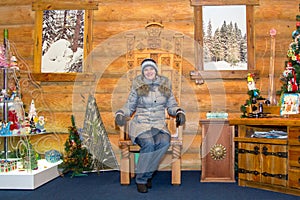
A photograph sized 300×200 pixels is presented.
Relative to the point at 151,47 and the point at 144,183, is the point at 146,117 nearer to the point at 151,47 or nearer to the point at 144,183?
the point at 144,183

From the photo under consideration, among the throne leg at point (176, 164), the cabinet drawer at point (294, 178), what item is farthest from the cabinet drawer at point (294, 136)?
the throne leg at point (176, 164)

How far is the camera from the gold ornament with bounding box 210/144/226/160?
12.2 ft

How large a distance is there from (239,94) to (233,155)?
39.3 inches

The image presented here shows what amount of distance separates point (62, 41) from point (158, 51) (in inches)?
49.7

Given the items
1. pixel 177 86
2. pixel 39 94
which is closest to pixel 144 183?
pixel 177 86

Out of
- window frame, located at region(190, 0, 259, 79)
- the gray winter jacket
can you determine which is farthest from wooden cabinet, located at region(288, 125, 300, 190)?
window frame, located at region(190, 0, 259, 79)

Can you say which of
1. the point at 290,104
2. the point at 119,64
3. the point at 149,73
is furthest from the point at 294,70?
the point at 119,64

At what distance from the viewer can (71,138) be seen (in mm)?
4160

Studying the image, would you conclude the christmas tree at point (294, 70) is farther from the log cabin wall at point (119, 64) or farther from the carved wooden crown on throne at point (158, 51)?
the carved wooden crown on throne at point (158, 51)

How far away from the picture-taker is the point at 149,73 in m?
3.77

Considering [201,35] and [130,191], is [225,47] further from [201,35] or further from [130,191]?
[130,191]

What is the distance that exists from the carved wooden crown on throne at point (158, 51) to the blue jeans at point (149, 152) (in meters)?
0.88

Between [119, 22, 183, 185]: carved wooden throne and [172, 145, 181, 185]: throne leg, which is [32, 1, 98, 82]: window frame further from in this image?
[172, 145, 181, 185]: throne leg

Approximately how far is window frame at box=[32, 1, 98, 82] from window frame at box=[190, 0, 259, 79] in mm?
1316
